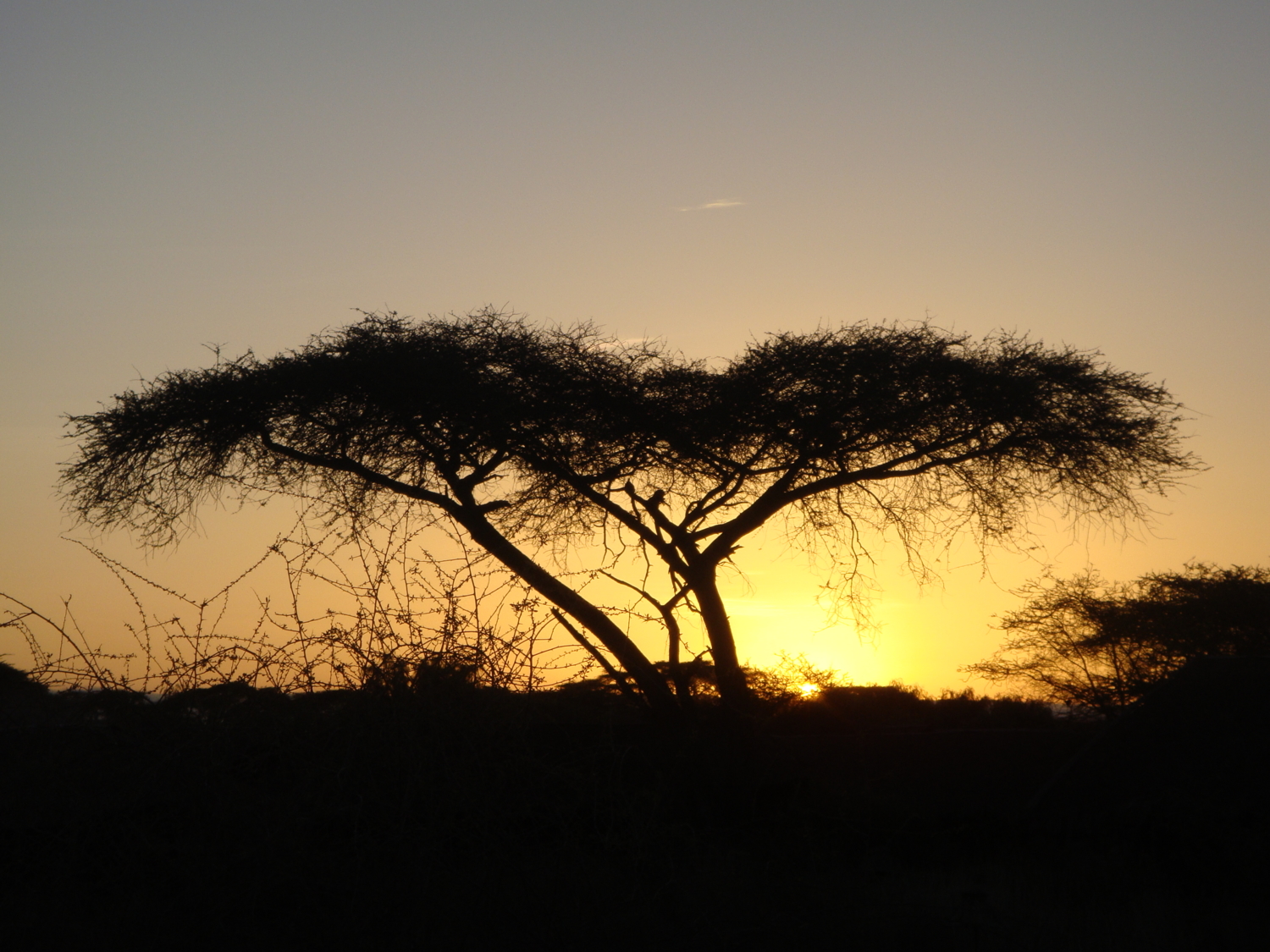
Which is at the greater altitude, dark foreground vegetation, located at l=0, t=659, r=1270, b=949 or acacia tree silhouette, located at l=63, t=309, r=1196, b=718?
acacia tree silhouette, located at l=63, t=309, r=1196, b=718

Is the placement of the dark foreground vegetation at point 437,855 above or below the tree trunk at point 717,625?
below

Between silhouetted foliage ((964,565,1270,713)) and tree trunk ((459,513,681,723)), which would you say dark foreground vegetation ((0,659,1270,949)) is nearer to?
tree trunk ((459,513,681,723))

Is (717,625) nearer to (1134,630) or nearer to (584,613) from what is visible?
(584,613)

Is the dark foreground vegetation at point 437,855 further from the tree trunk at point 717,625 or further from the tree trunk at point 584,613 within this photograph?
the tree trunk at point 717,625

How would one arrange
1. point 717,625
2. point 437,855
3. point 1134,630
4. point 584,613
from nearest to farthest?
point 437,855
point 584,613
point 717,625
point 1134,630

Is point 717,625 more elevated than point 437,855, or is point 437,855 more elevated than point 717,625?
point 717,625

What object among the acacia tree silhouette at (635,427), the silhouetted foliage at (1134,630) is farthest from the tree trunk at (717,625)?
the silhouetted foliage at (1134,630)

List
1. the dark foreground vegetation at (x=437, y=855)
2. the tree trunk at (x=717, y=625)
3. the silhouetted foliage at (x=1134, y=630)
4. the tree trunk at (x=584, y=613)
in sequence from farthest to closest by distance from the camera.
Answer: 1. the silhouetted foliage at (x=1134, y=630)
2. the tree trunk at (x=717, y=625)
3. the tree trunk at (x=584, y=613)
4. the dark foreground vegetation at (x=437, y=855)

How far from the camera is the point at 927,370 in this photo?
1183 cm

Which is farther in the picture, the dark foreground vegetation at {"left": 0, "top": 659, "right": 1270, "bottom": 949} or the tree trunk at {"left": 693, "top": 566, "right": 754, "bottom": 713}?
the tree trunk at {"left": 693, "top": 566, "right": 754, "bottom": 713}

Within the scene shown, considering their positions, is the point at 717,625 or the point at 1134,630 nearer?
the point at 717,625

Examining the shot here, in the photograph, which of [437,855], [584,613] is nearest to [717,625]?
[584,613]

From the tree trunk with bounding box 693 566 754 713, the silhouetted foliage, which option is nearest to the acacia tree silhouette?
the tree trunk with bounding box 693 566 754 713

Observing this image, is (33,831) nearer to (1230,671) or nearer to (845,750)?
(845,750)
